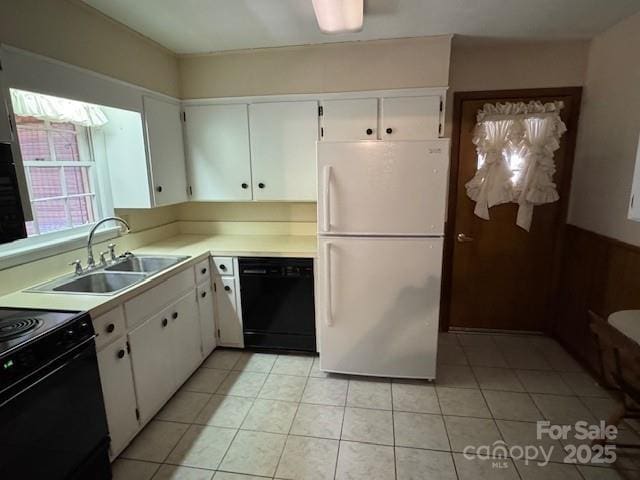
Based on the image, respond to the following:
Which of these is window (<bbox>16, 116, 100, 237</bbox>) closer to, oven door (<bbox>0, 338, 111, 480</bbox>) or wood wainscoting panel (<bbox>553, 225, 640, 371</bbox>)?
→ oven door (<bbox>0, 338, 111, 480</bbox>)

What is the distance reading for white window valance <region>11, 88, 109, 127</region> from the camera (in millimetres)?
1875

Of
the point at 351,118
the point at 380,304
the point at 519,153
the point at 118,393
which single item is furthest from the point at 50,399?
the point at 519,153

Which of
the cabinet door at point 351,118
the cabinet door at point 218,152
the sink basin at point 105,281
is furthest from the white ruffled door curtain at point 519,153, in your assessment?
the sink basin at point 105,281

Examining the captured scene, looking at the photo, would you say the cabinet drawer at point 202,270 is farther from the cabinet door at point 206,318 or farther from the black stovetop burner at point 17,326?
the black stovetop burner at point 17,326

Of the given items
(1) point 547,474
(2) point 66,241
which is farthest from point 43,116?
(1) point 547,474

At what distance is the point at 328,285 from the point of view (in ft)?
7.72

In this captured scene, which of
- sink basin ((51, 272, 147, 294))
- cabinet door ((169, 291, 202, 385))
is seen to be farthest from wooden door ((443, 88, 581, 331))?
sink basin ((51, 272, 147, 294))

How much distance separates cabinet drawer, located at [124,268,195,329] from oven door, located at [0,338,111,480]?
0.99ft

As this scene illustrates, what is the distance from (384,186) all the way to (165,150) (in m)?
1.73

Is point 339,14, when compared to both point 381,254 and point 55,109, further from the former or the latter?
point 55,109

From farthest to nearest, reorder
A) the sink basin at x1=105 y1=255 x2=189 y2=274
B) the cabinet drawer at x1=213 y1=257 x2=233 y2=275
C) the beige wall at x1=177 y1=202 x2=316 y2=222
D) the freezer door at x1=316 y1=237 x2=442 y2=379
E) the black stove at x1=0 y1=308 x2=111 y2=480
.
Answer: the beige wall at x1=177 y1=202 x2=316 y2=222, the cabinet drawer at x1=213 y1=257 x2=233 y2=275, the sink basin at x1=105 y1=255 x2=189 y2=274, the freezer door at x1=316 y1=237 x2=442 y2=379, the black stove at x1=0 y1=308 x2=111 y2=480

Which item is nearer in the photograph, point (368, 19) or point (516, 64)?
point (368, 19)

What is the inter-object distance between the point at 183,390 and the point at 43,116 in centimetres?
191

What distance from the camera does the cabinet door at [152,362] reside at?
1.92 m
